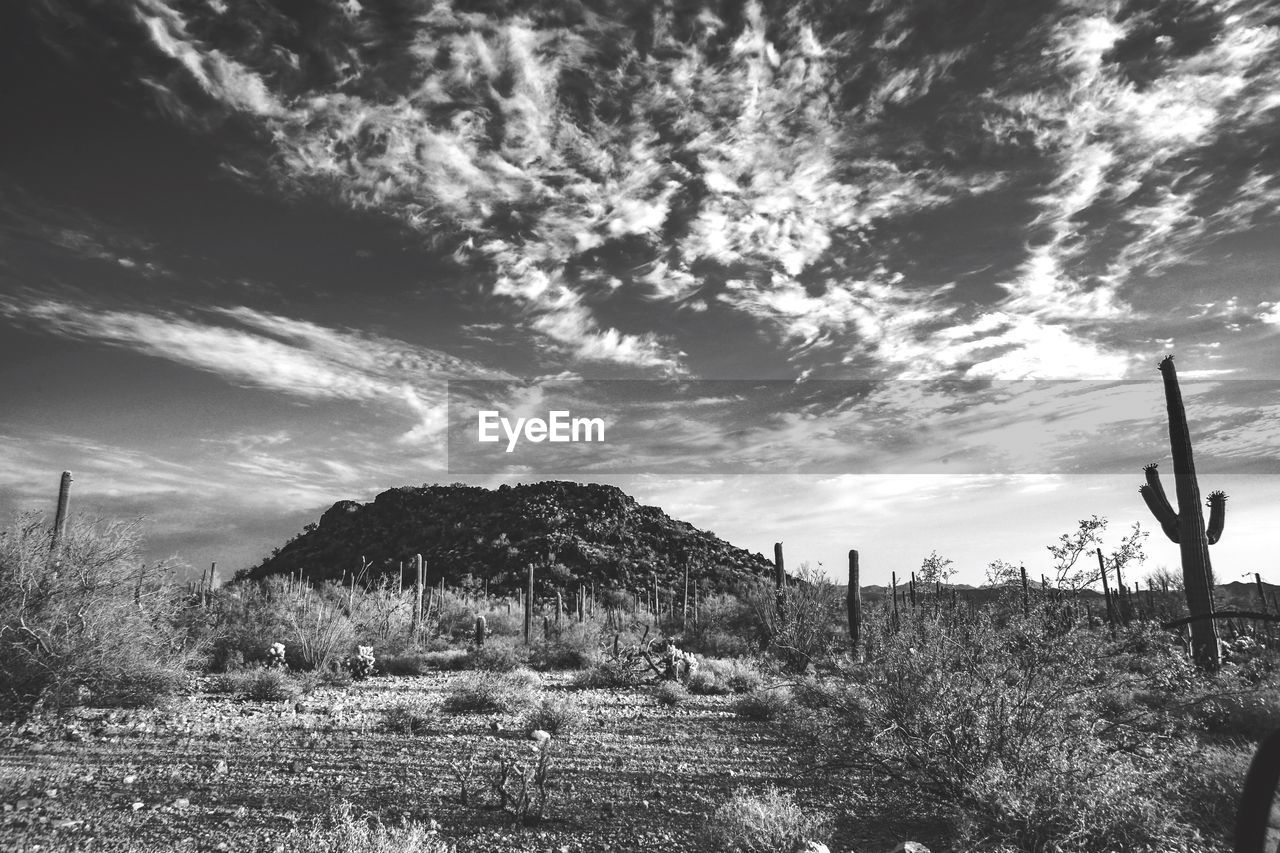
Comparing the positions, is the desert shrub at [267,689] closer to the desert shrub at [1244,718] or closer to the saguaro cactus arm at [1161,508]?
the desert shrub at [1244,718]

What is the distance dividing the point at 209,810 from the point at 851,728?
21.4ft

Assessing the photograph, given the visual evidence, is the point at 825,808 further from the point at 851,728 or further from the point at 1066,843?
the point at 1066,843

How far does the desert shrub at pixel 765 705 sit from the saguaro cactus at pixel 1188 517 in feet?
26.8

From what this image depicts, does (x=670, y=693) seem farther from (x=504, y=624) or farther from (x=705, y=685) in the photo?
(x=504, y=624)

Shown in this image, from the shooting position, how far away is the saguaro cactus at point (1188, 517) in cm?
1465

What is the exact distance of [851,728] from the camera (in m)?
8.24

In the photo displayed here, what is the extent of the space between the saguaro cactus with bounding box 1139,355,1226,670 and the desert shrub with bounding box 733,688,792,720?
8.16 meters

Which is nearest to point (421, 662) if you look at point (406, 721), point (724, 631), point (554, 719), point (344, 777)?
point (406, 721)

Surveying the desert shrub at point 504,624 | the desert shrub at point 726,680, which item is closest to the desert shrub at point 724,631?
the desert shrub at point 726,680

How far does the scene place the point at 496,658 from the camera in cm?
1953

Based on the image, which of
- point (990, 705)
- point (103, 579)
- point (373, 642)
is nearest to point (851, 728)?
point (990, 705)

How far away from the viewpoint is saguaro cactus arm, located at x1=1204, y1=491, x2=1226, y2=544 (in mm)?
16141

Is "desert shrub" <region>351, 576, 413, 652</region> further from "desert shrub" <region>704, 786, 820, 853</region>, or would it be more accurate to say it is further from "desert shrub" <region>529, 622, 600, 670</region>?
"desert shrub" <region>704, 786, 820, 853</region>

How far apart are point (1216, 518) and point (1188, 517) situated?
1909 mm
